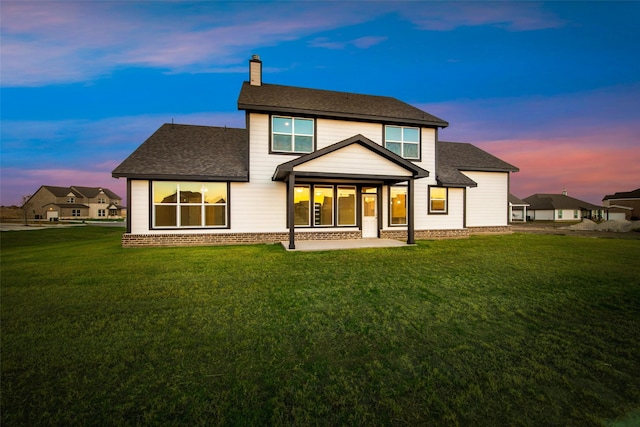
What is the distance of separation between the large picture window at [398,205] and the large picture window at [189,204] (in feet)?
29.3

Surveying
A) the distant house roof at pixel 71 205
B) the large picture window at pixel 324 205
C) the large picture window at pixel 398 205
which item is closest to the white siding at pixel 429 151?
the large picture window at pixel 398 205

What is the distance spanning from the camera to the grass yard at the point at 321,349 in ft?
7.53

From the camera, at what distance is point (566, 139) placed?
23062 millimetres

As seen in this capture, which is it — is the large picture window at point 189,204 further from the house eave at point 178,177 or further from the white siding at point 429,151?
the white siding at point 429,151

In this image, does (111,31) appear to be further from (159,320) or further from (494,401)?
(494,401)

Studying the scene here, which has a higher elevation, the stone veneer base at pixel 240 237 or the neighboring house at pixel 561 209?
the neighboring house at pixel 561 209

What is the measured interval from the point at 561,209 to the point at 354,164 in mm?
58917

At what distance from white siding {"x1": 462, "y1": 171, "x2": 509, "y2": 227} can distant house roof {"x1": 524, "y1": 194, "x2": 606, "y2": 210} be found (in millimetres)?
44547

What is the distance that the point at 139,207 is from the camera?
12.0m

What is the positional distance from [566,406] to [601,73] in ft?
103

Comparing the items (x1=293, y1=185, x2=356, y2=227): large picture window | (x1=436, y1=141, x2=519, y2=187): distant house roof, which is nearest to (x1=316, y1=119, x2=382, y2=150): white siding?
(x1=293, y1=185, x2=356, y2=227): large picture window

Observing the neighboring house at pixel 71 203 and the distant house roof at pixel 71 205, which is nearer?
the neighboring house at pixel 71 203

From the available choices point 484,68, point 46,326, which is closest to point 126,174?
point 46,326

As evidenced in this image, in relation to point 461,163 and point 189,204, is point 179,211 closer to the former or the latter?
point 189,204
